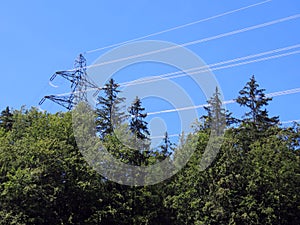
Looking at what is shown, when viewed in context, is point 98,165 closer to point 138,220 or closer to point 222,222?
point 138,220

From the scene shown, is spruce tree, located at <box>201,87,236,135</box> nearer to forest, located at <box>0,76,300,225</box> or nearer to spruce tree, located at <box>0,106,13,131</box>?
forest, located at <box>0,76,300,225</box>

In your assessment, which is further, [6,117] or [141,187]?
[6,117]

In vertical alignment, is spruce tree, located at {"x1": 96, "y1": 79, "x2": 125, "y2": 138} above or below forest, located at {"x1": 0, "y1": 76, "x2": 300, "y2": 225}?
above

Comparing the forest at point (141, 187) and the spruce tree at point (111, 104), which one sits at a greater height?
the spruce tree at point (111, 104)

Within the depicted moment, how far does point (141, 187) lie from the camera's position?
33.9 m

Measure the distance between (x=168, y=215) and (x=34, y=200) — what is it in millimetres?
9567

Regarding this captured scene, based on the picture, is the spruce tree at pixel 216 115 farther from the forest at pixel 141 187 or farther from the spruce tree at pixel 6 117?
the spruce tree at pixel 6 117

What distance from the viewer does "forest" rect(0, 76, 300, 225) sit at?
30.2 metres

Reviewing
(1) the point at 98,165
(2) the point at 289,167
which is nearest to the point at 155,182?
(1) the point at 98,165

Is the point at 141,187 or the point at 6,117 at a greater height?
the point at 6,117

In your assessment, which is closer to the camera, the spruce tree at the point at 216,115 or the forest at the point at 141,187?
the forest at the point at 141,187

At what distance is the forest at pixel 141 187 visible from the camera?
30205 mm

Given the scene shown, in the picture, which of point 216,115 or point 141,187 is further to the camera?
point 216,115

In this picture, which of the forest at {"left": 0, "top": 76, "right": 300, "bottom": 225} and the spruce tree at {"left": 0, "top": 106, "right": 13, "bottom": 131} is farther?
the spruce tree at {"left": 0, "top": 106, "right": 13, "bottom": 131}
